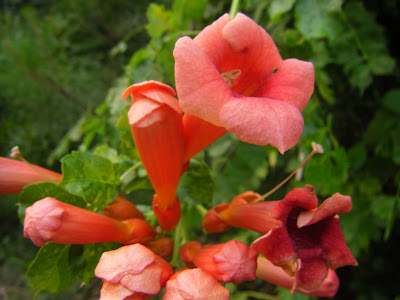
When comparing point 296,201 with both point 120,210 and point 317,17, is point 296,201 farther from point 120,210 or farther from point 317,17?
point 317,17

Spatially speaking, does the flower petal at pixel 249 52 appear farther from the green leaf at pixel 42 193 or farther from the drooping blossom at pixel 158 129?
the green leaf at pixel 42 193

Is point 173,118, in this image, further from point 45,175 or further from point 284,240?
point 45,175

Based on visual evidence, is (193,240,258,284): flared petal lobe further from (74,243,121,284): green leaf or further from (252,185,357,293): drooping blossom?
(74,243,121,284): green leaf

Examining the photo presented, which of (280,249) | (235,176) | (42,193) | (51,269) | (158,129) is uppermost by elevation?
(158,129)

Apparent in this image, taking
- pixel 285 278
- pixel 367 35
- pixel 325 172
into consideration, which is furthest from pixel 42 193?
pixel 367 35

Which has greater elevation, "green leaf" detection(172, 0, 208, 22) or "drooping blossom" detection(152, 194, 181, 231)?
"green leaf" detection(172, 0, 208, 22)

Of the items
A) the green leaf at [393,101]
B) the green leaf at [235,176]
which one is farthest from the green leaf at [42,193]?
the green leaf at [393,101]

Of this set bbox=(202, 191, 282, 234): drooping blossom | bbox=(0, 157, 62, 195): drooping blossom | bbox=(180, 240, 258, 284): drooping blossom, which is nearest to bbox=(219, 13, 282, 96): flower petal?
bbox=(202, 191, 282, 234): drooping blossom
